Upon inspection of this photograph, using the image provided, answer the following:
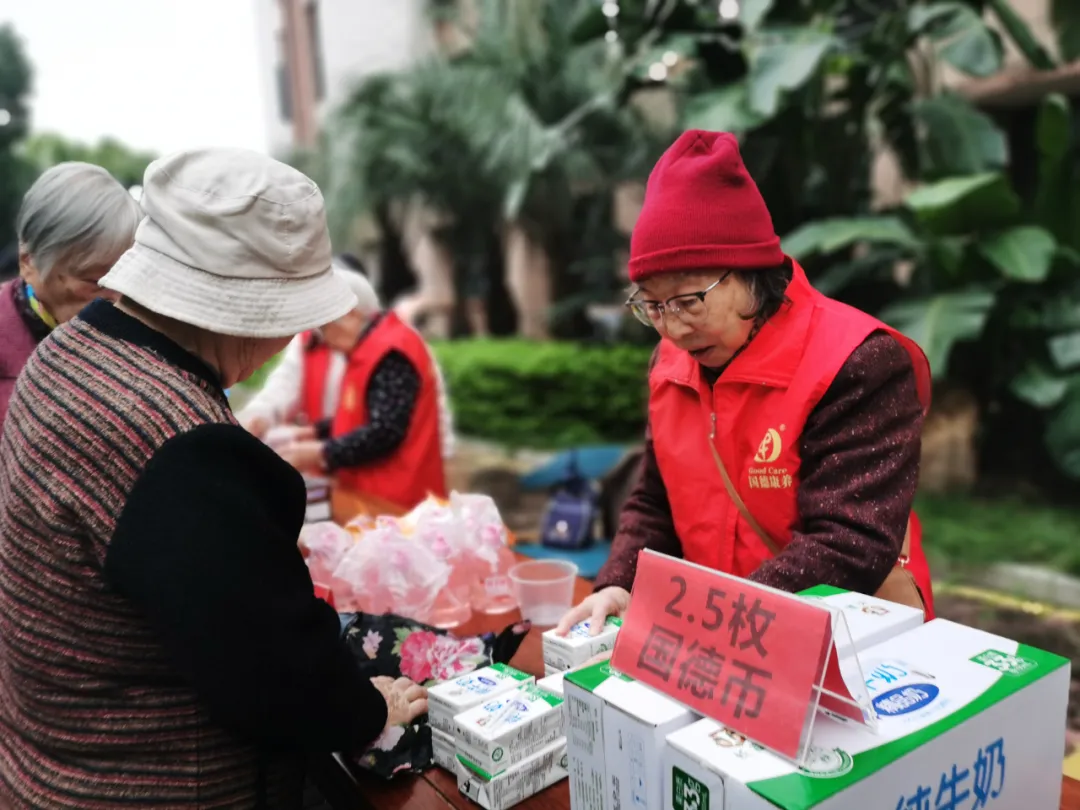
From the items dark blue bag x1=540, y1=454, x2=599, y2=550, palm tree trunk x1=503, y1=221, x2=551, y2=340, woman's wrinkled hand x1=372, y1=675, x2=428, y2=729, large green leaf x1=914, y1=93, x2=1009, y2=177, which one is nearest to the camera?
woman's wrinkled hand x1=372, y1=675, x2=428, y2=729

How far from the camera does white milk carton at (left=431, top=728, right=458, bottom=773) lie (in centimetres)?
122

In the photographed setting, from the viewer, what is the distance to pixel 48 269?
5.88 ft

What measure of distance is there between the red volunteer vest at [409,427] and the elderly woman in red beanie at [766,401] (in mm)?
1662

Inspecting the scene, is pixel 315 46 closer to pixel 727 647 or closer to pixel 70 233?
pixel 70 233

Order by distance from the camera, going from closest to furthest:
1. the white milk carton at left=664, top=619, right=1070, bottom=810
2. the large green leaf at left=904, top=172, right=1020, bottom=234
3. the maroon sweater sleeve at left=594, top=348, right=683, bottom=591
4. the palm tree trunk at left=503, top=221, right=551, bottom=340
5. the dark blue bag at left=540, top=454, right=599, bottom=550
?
1. the white milk carton at left=664, top=619, right=1070, bottom=810
2. the maroon sweater sleeve at left=594, top=348, right=683, bottom=591
3. the dark blue bag at left=540, top=454, right=599, bottom=550
4. the large green leaf at left=904, top=172, right=1020, bottom=234
5. the palm tree trunk at left=503, top=221, right=551, bottom=340

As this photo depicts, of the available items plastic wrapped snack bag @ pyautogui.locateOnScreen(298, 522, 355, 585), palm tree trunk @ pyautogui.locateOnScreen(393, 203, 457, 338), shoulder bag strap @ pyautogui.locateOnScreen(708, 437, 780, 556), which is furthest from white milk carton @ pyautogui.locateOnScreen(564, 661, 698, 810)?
palm tree trunk @ pyautogui.locateOnScreen(393, 203, 457, 338)

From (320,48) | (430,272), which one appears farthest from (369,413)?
(320,48)

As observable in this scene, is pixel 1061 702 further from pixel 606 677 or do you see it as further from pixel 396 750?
pixel 396 750

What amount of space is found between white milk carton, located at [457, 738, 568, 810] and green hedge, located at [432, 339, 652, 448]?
21.3 ft

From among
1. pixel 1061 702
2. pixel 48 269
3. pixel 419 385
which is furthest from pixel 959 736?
pixel 419 385

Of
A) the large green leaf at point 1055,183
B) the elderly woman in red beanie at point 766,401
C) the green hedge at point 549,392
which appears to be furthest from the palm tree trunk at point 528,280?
the elderly woman in red beanie at point 766,401

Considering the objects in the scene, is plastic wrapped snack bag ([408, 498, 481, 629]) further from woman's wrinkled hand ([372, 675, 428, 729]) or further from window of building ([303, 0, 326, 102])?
window of building ([303, 0, 326, 102])

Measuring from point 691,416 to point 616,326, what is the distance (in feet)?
24.5

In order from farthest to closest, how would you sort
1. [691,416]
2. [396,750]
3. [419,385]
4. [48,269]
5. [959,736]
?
[419,385], [48,269], [691,416], [396,750], [959,736]
